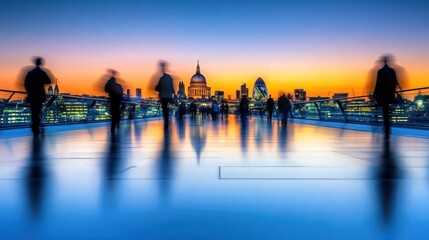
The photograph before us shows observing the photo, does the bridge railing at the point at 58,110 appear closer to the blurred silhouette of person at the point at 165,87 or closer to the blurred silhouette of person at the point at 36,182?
the blurred silhouette of person at the point at 165,87

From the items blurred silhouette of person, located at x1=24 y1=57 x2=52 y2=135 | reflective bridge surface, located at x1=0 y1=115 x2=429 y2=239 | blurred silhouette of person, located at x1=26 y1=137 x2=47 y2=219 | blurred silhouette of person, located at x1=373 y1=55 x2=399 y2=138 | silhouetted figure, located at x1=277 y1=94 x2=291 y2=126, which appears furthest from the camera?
silhouetted figure, located at x1=277 y1=94 x2=291 y2=126

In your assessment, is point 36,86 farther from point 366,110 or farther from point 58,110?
point 366,110

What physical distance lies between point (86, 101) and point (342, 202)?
53.4 feet

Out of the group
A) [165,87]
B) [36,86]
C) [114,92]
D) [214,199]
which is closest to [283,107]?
[165,87]

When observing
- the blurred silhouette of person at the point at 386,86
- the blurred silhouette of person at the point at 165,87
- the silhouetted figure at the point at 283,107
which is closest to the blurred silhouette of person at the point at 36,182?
the blurred silhouette of person at the point at 386,86

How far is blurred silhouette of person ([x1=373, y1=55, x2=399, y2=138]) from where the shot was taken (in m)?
10.1

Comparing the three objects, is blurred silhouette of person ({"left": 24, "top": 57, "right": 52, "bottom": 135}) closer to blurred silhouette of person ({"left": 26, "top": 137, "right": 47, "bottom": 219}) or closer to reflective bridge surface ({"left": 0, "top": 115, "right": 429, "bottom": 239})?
blurred silhouette of person ({"left": 26, "top": 137, "right": 47, "bottom": 219})

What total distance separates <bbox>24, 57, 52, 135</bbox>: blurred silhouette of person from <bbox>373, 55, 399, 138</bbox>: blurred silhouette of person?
871cm

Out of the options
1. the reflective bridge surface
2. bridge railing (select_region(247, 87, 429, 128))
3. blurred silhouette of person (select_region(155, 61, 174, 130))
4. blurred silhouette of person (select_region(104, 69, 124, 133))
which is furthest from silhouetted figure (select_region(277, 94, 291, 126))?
the reflective bridge surface

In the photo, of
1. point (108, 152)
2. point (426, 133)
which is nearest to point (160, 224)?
point (108, 152)

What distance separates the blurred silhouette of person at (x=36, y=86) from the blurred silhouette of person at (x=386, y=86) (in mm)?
8707

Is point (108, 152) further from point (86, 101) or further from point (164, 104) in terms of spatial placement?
point (86, 101)

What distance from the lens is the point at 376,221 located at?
232 cm

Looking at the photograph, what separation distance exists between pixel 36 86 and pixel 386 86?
29.8 feet
